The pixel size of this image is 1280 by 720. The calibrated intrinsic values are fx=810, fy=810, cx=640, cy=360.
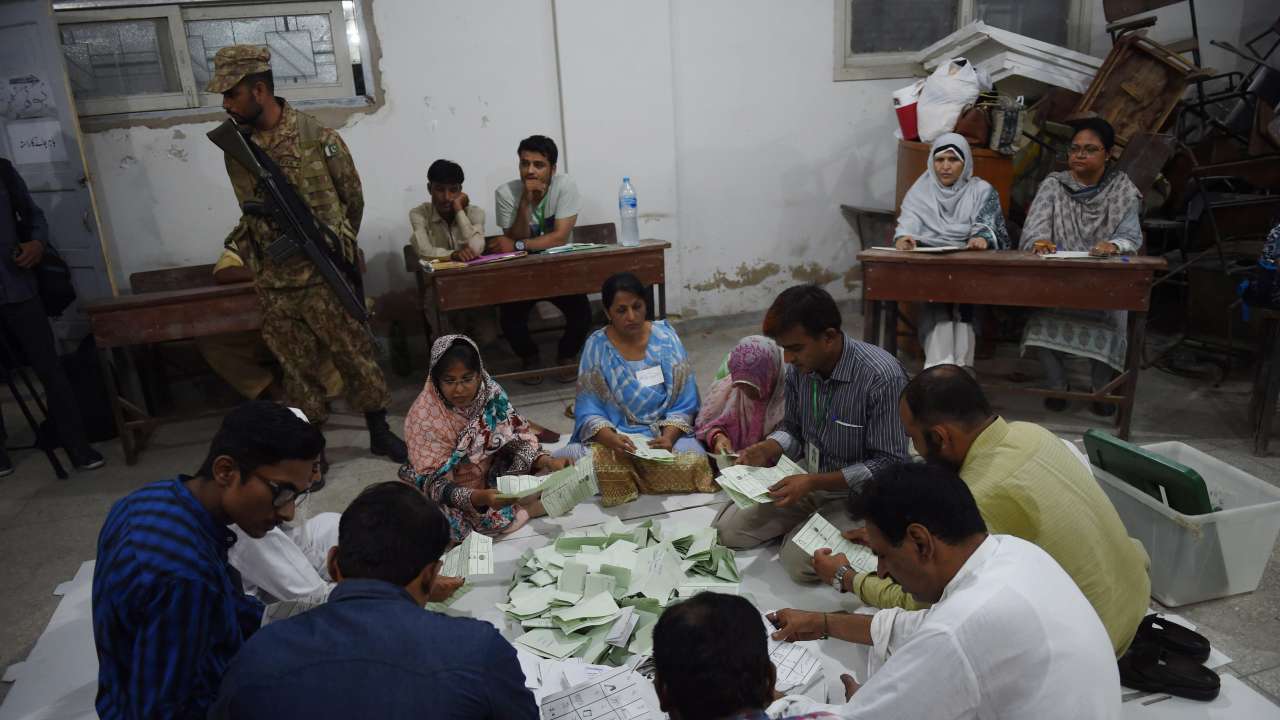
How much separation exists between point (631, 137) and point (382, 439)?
120 inches

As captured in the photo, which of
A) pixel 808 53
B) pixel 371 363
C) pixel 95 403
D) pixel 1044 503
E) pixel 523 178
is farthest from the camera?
pixel 808 53

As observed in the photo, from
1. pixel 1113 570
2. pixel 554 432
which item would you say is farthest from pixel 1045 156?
pixel 1113 570

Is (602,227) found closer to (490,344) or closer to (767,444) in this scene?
(490,344)

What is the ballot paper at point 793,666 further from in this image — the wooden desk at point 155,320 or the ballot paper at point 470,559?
the wooden desk at point 155,320

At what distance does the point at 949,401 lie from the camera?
217 cm

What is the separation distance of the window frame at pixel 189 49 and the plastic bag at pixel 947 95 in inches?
156

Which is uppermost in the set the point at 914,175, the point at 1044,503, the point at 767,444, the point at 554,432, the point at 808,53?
the point at 808,53

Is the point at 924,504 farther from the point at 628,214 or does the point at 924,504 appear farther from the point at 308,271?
the point at 628,214

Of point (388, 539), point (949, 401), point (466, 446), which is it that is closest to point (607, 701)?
point (388, 539)

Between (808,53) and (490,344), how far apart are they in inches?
136

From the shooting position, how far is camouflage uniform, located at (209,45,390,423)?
13.0 ft

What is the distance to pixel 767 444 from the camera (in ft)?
10.5

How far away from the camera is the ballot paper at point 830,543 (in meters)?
2.65

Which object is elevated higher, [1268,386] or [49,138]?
[49,138]
